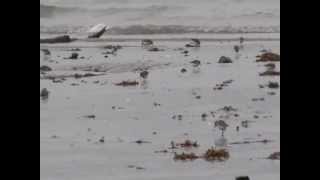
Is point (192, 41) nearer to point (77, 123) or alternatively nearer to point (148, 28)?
point (148, 28)

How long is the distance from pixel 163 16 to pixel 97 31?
43cm

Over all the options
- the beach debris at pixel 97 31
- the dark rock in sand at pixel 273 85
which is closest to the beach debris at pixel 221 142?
the dark rock in sand at pixel 273 85

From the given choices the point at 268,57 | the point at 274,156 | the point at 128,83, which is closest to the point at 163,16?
the point at 128,83

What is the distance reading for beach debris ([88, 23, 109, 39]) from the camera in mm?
3298

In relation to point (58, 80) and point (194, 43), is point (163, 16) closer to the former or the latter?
point (194, 43)

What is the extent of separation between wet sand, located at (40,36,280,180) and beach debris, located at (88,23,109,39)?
0.25 feet

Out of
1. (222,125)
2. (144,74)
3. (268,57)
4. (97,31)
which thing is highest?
(97,31)

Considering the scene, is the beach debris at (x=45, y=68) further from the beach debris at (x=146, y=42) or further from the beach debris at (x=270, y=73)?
the beach debris at (x=270, y=73)

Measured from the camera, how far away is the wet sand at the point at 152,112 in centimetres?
298

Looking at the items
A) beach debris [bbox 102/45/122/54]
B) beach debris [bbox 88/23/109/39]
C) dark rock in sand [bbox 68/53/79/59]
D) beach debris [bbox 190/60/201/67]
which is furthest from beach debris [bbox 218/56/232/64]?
dark rock in sand [bbox 68/53/79/59]

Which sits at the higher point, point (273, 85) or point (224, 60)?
point (224, 60)

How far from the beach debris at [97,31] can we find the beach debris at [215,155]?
3.26 feet

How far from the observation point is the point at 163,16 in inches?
128
